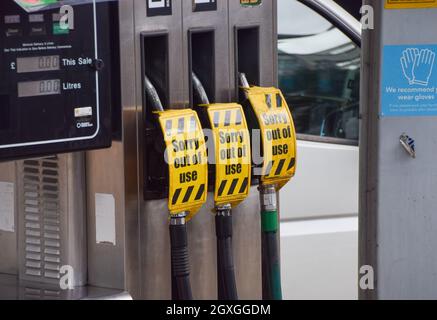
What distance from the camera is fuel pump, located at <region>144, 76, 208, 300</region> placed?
309cm

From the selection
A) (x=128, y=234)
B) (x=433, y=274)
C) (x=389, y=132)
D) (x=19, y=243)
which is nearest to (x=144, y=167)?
(x=128, y=234)

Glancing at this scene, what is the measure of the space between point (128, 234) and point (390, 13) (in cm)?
112

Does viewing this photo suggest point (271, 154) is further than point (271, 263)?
No

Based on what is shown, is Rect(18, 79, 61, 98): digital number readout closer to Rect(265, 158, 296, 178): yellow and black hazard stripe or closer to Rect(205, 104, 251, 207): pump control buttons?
Rect(205, 104, 251, 207): pump control buttons

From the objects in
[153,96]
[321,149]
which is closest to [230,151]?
[153,96]

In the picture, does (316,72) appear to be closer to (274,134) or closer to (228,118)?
(274,134)

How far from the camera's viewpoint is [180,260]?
3.19 m

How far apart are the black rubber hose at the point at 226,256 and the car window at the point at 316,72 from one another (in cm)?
173

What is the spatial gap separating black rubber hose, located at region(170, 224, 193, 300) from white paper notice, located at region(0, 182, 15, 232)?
47 cm

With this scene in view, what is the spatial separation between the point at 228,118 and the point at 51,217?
575 mm

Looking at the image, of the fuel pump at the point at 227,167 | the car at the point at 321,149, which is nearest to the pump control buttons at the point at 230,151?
the fuel pump at the point at 227,167
